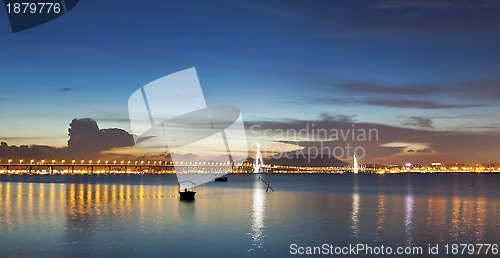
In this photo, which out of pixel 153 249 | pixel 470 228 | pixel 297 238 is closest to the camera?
pixel 153 249

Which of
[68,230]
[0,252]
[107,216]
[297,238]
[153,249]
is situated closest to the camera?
[0,252]

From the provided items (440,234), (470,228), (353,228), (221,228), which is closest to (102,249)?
(221,228)

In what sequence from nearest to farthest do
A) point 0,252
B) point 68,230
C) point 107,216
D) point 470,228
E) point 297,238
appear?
point 0,252 → point 297,238 → point 68,230 → point 470,228 → point 107,216

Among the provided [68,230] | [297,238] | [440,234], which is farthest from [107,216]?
[440,234]

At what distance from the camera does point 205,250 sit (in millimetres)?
25203

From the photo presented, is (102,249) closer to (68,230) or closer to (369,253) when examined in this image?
(68,230)

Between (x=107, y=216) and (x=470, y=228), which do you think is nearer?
(x=470, y=228)

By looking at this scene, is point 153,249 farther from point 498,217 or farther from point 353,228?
point 498,217

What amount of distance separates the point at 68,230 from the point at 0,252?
25.6ft

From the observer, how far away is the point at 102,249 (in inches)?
982

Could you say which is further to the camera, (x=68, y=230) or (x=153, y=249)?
(x=68, y=230)

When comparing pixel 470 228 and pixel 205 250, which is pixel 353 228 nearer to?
pixel 470 228

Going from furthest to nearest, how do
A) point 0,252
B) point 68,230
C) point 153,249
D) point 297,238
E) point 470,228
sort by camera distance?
point 470,228, point 68,230, point 297,238, point 153,249, point 0,252

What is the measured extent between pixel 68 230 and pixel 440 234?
25.6 m
